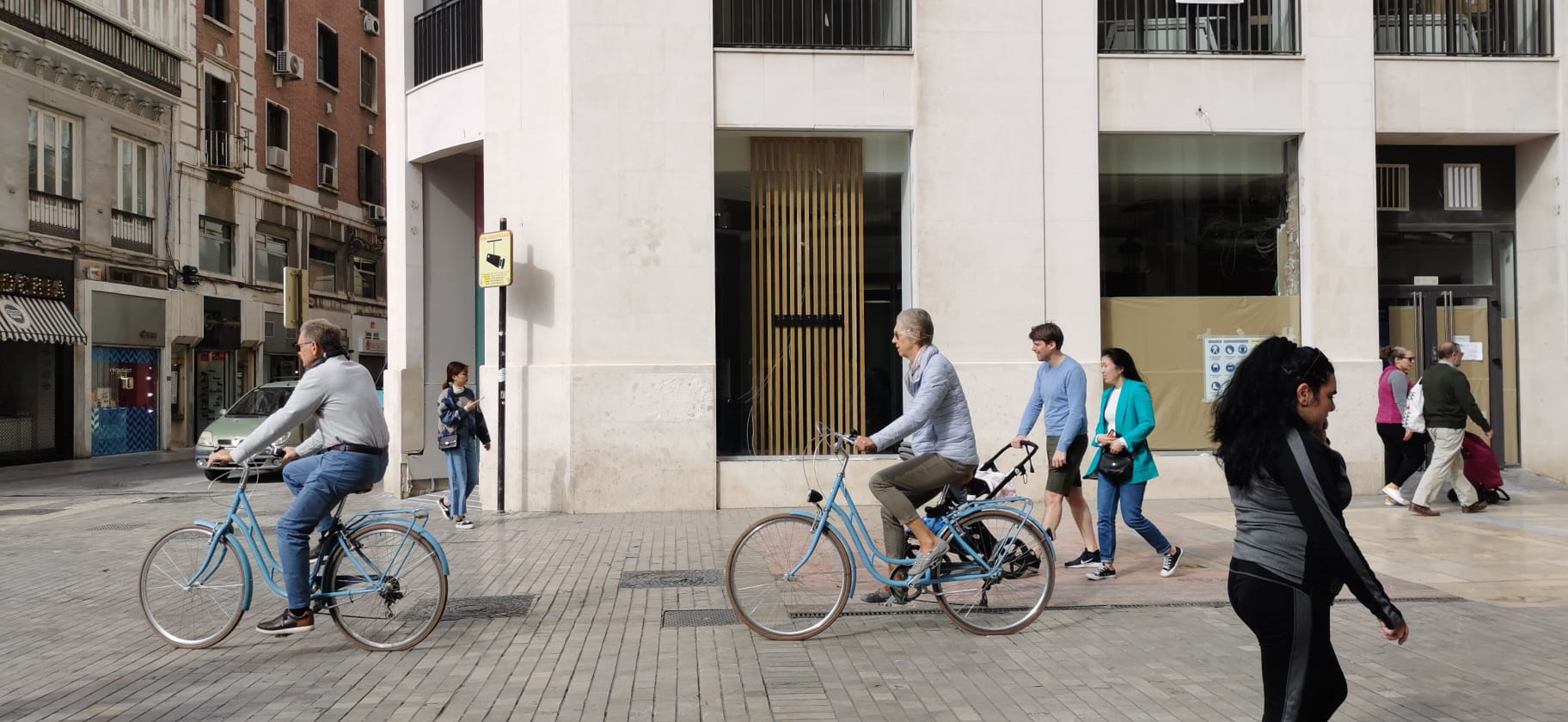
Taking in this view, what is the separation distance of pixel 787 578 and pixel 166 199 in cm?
2525

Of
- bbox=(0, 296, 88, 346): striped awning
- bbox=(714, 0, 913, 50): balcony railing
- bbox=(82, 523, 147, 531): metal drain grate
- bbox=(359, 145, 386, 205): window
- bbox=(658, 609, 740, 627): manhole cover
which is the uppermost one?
bbox=(359, 145, 386, 205): window

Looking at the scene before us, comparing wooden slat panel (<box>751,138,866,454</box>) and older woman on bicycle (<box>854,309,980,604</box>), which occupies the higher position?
wooden slat panel (<box>751,138,866,454</box>)

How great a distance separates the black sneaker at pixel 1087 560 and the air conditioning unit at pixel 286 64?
95.4 ft

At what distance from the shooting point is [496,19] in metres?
13.4

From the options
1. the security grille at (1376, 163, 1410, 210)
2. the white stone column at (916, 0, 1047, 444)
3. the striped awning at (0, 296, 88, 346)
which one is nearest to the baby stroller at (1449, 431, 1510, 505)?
the security grille at (1376, 163, 1410, 210)

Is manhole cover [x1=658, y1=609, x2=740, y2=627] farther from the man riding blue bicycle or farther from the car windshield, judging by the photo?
the car windshield

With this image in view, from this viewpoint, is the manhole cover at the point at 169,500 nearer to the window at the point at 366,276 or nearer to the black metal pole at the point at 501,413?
the black metal pole at the point at 501,413

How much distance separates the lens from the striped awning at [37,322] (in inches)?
842

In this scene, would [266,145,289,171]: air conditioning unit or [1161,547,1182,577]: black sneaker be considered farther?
[266,145,289,171]: air conditioning unit

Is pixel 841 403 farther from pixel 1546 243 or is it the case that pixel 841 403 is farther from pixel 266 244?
pixel 266 244

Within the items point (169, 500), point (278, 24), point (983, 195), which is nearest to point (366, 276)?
point (278, 24)

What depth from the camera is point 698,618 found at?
709 centimetres

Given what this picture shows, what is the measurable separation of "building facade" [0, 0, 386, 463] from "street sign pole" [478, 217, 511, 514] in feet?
44.6

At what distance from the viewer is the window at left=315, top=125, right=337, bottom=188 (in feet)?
112
